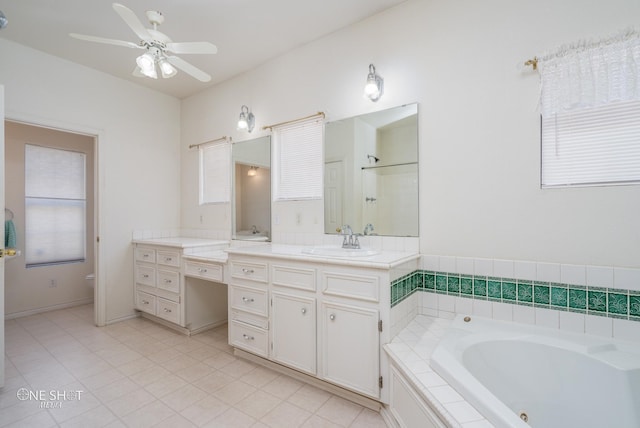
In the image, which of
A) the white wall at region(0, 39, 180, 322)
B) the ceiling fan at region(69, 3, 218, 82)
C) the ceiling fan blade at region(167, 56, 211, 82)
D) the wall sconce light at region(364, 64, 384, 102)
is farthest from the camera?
the white wall at region(0, 39, 180, 322)

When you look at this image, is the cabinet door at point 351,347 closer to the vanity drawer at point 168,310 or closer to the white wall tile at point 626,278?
the white wall tile at point 626,278

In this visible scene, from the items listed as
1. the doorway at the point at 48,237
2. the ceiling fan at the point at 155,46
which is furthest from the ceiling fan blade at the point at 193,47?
the doorway at the point at 48,237

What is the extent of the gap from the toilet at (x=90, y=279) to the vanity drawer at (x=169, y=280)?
0.99 m

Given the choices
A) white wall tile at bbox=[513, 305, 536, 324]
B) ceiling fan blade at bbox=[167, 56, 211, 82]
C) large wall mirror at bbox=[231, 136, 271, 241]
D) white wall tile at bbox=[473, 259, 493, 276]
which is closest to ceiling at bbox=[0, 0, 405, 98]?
ceiling fan blade at bbox=[167, 56, 211, 82]

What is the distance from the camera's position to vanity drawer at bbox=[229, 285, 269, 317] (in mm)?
2251

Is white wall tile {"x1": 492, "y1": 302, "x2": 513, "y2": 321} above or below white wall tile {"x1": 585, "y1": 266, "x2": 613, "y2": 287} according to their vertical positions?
below

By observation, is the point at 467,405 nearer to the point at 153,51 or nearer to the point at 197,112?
the point at 153,51

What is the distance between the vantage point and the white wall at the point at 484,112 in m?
1.60

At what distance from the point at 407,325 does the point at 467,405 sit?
798mm

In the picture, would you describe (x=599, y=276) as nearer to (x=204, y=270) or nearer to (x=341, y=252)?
(x=341, y=252)

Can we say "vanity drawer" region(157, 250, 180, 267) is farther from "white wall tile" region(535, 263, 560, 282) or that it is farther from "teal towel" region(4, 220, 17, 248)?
"white wall tile" region(535, 263, 560, 282)

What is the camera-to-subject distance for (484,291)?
1.90 meters

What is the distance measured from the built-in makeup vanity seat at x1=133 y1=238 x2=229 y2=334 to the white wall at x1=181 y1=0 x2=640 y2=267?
1849 mm

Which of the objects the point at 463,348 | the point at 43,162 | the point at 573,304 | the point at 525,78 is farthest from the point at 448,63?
the point at 43,162
